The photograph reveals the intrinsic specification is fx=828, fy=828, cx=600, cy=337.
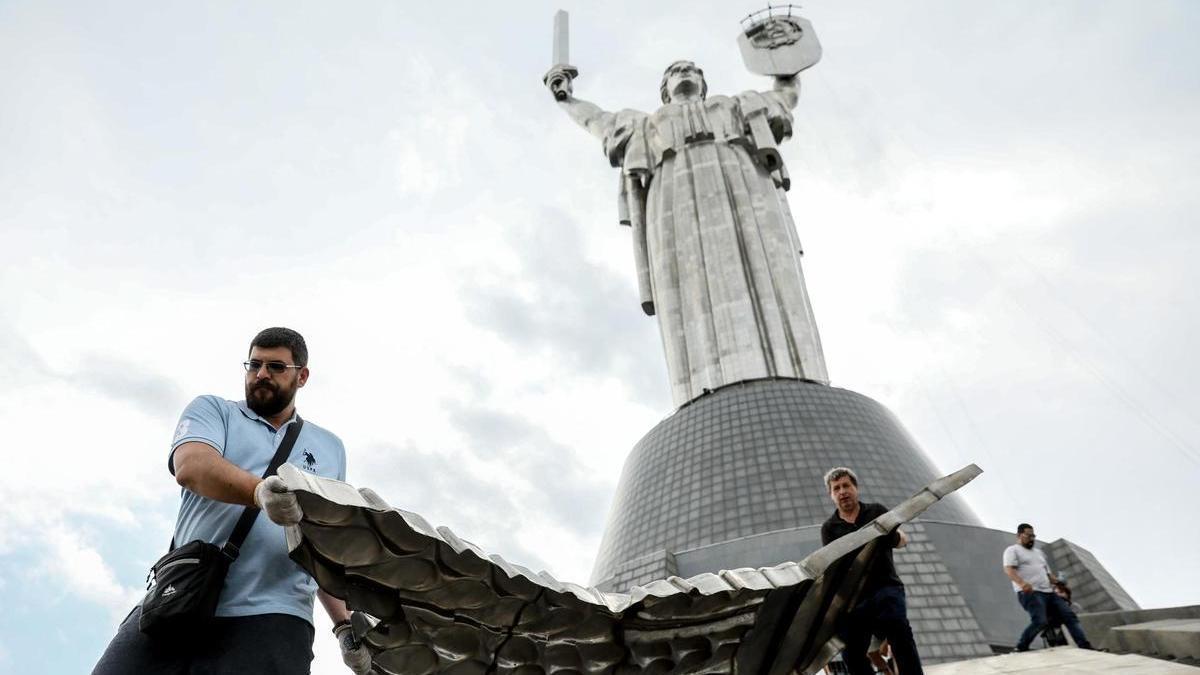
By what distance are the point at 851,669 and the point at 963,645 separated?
24.1ft

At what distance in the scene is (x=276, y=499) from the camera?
7.01ft

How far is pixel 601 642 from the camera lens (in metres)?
3.31

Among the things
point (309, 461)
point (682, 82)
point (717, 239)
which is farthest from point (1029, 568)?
point (682, 82)

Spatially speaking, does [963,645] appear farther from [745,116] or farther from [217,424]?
[745,116]

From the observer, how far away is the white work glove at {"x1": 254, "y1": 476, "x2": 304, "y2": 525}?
2.13 metres

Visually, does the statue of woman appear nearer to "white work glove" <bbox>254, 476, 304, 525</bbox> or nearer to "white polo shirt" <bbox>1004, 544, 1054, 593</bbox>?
"white polo shirt" <bbox>1004, 544, 1054, 593</bbox>

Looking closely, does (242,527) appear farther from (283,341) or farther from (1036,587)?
(1036,587)

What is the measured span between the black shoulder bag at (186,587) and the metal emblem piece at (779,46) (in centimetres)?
2145

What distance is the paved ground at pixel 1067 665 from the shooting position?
5406 mm

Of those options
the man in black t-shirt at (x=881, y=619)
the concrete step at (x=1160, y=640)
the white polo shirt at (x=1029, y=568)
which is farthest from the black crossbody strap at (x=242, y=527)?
the white polo shirt at (x=1029, y=568)

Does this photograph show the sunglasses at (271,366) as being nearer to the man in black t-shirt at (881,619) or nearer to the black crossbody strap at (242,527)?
the black crossbody strap at (242,527)

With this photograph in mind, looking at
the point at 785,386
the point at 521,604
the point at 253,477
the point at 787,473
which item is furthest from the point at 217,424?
the point at 785,386

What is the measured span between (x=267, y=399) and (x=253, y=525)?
45 centimetres

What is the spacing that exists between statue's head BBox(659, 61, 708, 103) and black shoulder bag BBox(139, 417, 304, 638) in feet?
66.4
